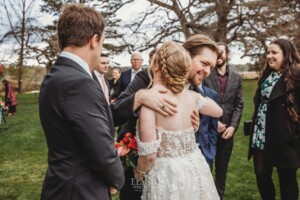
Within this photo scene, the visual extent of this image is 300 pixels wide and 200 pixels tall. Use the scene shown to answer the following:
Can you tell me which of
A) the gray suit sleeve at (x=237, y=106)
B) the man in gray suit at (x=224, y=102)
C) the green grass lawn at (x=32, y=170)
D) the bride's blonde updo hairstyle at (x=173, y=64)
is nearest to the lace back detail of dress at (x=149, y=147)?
the bride's blonde updo hairstyle at (x=173, y=64)

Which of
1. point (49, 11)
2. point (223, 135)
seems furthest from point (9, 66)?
point (223, 135)

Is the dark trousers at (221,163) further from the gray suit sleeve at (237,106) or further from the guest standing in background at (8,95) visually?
the guest standing in background at (8,95)

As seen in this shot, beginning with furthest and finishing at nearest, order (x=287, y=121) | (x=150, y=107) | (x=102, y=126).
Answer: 1. (x=287, y=121)
2. (x=150, y=107)
3. (x=102, y=126)

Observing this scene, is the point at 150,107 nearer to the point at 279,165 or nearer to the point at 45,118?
the point at 45,118

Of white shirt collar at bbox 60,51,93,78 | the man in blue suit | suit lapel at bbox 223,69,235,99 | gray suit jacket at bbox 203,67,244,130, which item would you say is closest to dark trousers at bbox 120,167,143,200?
the man in blue suit

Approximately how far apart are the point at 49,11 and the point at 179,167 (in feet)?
96.0

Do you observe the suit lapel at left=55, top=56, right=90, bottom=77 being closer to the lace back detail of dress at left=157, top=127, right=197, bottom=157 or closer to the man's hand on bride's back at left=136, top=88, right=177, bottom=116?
the man's hand on bride's back at left=136, top=88, right=177, bottom=116

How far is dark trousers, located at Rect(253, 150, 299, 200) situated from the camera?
3.81m

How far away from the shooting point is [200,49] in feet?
8.96

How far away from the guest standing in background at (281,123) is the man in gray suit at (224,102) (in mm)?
549

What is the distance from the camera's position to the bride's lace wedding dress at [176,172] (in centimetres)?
242

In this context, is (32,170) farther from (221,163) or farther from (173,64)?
(173,64)

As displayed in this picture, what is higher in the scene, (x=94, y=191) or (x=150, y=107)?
(x=150, y=107)

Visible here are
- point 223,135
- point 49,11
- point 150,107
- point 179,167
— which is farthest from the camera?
point 49,11
